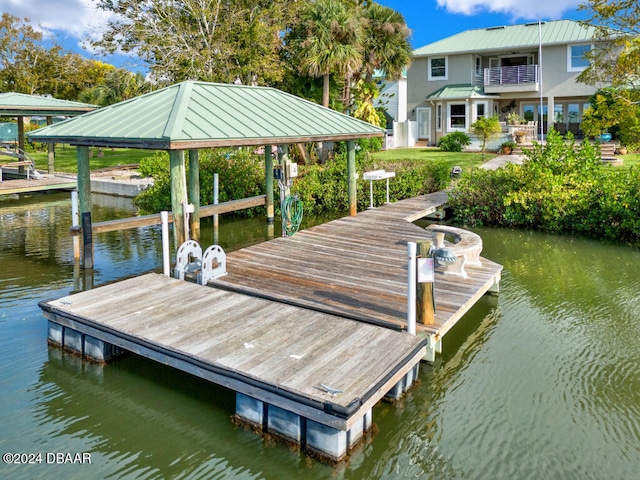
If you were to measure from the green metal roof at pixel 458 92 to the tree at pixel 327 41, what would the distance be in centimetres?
1065

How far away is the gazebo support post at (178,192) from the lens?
993 cm

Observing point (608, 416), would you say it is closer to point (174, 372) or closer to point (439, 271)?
point (439, 271)

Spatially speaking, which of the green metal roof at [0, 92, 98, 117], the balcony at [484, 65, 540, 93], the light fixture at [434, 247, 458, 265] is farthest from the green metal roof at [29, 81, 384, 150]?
the balcony at [484, 65, 540, 93]

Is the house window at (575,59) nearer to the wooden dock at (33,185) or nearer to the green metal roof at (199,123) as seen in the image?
the green metal roof at (199,123)

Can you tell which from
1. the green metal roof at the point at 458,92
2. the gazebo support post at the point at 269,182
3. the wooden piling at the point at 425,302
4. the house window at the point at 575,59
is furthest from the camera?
the green metal roof at the point at 458,92

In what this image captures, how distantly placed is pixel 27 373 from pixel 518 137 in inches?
1090

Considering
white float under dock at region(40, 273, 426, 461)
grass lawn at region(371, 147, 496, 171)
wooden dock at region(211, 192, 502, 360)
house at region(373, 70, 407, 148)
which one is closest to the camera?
white float under dock at region(40, 273, 426, 461)

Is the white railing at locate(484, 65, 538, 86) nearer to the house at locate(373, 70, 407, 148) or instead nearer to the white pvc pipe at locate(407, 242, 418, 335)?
the house at locate(373, 70, 407, 148)

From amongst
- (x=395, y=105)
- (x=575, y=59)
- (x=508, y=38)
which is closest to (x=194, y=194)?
(x=395, y=105)

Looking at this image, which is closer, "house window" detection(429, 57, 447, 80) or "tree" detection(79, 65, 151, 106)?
"tree" detection(79, 65, 151, 106)

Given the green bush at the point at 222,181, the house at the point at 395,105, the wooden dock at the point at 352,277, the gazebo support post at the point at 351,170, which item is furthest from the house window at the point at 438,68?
the wooden dock at the point at 352,277

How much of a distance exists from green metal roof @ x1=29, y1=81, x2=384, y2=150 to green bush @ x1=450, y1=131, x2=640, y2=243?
4.76 m

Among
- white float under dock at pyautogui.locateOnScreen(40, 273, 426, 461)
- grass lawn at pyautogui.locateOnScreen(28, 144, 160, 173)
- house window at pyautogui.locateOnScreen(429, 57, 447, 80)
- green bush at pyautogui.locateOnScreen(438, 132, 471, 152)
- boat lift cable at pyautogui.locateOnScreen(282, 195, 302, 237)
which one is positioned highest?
house window at pyautogui.locateOnScreen(429, 57, 447, 80)

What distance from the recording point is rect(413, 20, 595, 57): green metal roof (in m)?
31.9
